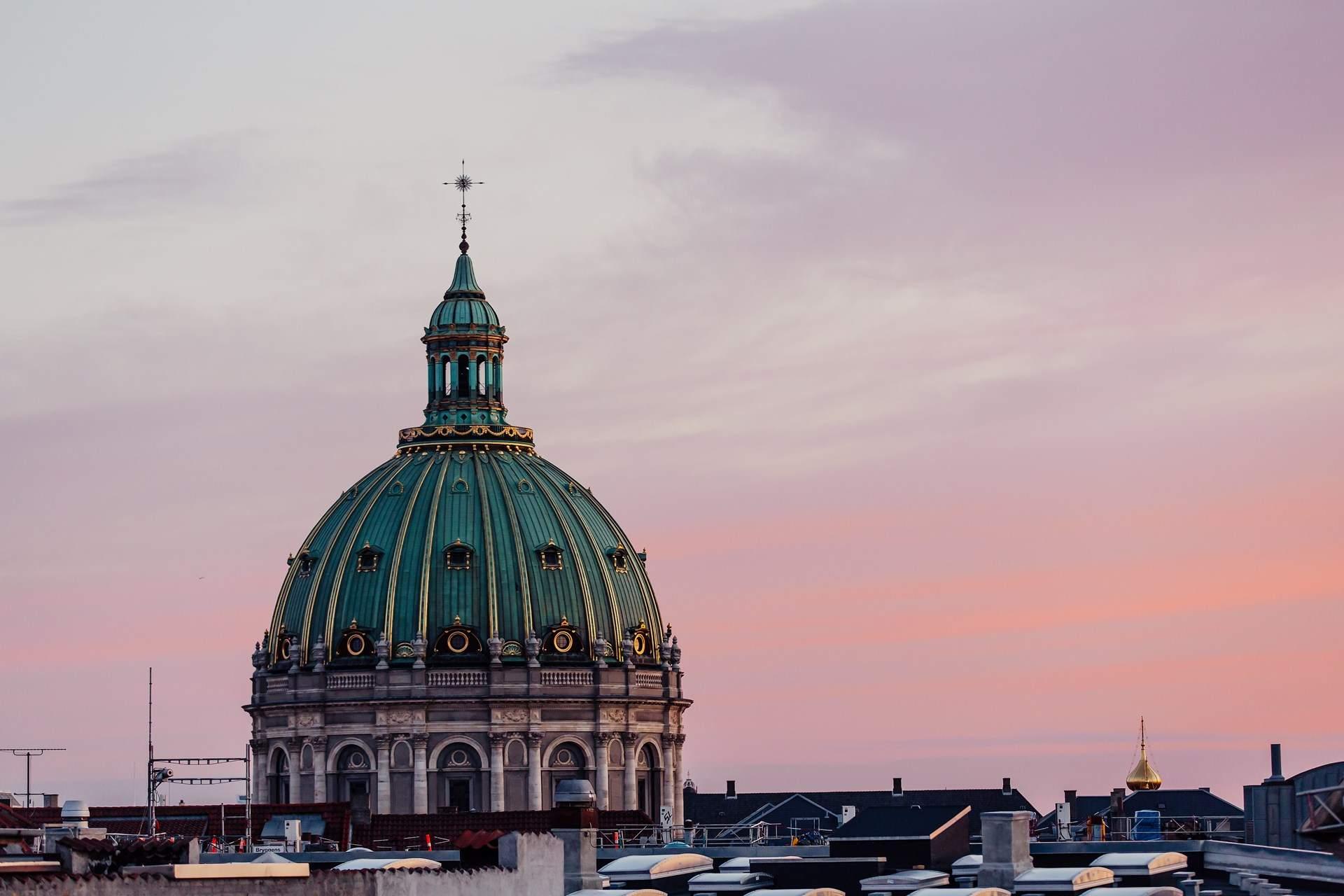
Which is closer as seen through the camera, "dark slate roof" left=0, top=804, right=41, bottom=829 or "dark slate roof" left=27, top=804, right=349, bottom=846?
"dark slate roof" left=0, top=804, right=41, bottom=829

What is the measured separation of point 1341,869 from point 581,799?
100 ft

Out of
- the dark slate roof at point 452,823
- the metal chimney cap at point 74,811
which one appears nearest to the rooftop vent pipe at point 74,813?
the metal chimney cap at point 74,811

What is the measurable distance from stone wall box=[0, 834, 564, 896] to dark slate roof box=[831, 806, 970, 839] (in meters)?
15.8

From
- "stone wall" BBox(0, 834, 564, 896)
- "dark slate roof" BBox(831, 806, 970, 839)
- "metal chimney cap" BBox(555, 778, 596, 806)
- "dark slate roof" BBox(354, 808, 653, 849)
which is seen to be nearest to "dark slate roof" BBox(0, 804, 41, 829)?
"stone wall" BBox(0, 834, 564, 896)

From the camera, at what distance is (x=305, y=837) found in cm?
16125

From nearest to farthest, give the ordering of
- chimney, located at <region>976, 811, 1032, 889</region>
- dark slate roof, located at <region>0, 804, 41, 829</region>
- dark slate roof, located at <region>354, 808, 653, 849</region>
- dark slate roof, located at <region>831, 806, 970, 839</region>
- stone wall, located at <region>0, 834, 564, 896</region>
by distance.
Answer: stone wall, located at <region>0, 834, 564, 896</region>
dark slate roof, located at <region>0, 804, 41, 829</region>
chimney, located at <region>976, 811, 1032, 889</region>
dark slate roof, located at <region>831, 806, 970, 839</region>
dark slate roof, located at <region>354, 808, 653, 849</region>

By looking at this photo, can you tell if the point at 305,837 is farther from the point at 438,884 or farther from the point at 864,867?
the point at 438,884

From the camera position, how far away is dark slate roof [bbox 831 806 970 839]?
95875 millimetres

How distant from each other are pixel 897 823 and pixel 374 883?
105 feet

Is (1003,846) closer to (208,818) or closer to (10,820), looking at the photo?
(10,820)

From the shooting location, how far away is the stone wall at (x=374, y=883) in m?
61.7

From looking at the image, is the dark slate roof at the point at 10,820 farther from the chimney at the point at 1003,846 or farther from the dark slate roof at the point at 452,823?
the dark slate roof at the point at 452,823

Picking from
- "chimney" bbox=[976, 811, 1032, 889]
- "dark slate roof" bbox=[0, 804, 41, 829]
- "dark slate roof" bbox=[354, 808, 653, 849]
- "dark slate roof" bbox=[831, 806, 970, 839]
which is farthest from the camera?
"dark slate roof" bbox=[354, 808, 653, 849]

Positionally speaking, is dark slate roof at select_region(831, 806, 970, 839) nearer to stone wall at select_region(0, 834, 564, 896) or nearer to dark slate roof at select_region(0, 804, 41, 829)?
stone wall at select_region(0, 834, 564, 896)
